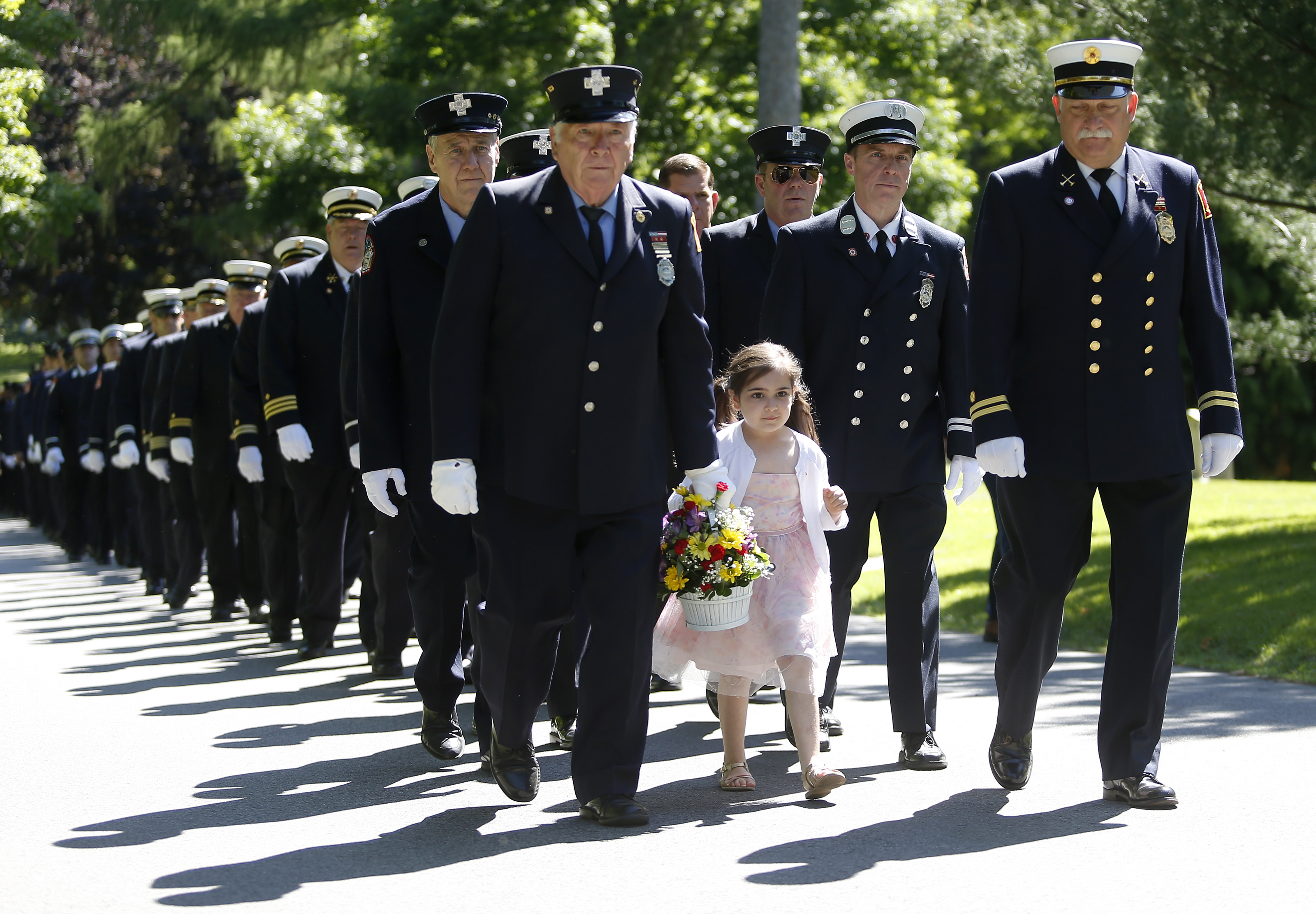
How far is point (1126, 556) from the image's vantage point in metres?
5.76

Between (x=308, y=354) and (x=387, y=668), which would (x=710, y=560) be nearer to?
(x=387, y=668)

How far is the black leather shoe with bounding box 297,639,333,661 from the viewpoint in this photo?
387 inches

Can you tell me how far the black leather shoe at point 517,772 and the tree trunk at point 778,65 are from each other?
10205mm

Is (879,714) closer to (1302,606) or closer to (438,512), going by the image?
(438,512)

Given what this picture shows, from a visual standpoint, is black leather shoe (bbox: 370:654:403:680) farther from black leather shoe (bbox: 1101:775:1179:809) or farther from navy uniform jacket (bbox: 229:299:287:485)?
black leather shoe (bbox: 1101:775:1179:809)

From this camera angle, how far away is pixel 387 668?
8.96m

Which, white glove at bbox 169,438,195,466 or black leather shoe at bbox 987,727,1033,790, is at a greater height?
white glove at bbox 169,438,195,466

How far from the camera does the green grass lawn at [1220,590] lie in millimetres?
9398

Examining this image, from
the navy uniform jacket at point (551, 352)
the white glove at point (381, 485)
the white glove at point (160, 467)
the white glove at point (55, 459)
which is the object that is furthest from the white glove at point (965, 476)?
the white glove at point (55, 459)

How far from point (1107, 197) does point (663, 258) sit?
1.54 metres

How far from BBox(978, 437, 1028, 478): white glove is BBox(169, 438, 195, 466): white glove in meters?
7.84

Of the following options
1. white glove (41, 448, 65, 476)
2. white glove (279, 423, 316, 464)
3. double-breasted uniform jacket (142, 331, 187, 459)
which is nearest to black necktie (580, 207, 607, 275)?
white glove (279, 423, 316, 464)

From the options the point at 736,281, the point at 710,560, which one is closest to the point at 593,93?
the point at 710,560

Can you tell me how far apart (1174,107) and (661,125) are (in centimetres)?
1096
